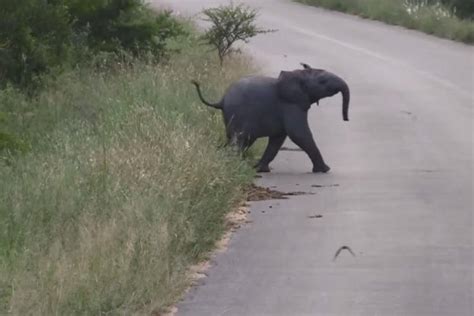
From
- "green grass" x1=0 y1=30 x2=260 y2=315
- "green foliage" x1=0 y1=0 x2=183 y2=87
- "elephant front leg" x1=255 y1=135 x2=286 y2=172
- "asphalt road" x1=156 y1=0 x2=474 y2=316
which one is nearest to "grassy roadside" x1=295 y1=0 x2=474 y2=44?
"asphalt road" x1=156 y1=0 x2=474 y2=316

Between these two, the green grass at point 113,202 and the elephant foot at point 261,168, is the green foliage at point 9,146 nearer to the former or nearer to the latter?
the green grass at point 113,202

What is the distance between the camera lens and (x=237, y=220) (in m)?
12.8

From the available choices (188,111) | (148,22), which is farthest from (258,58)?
(188,111)

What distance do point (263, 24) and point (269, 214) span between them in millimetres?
24694

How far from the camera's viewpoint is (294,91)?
50.5 ft

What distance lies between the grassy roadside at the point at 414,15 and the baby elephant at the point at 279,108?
18.1 meters

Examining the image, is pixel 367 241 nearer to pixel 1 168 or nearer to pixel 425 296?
pixel 425 296

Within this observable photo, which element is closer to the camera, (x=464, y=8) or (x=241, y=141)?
(x=241, y=141)

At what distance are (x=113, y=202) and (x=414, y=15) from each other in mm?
26570

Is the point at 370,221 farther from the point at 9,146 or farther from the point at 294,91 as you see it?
the point at 9,146

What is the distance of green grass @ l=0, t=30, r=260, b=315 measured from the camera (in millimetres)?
9141

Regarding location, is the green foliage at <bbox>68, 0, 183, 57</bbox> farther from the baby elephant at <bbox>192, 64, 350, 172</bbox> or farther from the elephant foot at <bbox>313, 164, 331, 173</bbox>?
the elephant foot at <bbox>313, 164, 331, 173</bbox>

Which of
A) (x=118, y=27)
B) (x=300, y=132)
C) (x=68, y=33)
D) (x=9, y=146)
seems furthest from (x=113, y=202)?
(x=118, y=27)

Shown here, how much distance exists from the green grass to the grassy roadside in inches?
698
